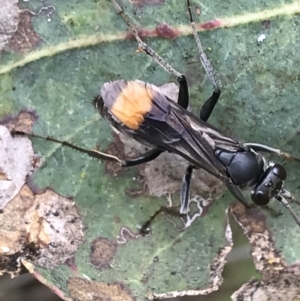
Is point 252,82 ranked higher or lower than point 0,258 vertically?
higher

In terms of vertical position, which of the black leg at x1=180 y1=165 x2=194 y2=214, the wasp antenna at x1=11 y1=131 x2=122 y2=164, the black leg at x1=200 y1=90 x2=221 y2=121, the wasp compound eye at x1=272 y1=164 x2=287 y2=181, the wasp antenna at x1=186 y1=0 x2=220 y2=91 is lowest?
the black leg at x1=180 y1=165 x2=194 y2=214

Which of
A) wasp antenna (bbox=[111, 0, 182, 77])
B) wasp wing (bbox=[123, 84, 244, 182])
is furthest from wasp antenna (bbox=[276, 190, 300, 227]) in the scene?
A: wasp antenna (bbox=[111, 0, 182, 77])

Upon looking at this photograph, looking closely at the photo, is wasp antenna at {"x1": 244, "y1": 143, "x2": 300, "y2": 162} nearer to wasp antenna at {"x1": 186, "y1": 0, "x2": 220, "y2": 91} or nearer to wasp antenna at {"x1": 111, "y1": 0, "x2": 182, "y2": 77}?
wasp antenna at {"x1": 186, "y1": 0, "x2": 220, "y2": 91}

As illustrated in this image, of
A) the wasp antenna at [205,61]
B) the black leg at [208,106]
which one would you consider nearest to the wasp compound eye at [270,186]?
the black leg at [208,106]

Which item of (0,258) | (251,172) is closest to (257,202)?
(251,172)

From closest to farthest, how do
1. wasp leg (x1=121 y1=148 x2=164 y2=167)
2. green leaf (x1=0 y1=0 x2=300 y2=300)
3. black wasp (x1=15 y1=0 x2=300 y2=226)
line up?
black wasp (x1=15 y1=0 x2=300 y2=226) → green leaf (x1=0 y1=0 x2=300 y2=300) → wasp leg (x1=121 y1=148 x2=164 y2=167)

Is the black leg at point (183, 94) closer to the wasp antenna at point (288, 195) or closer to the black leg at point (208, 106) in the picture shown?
the black leg at point (208, 106)

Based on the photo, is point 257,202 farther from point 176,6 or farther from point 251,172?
point 176,6
